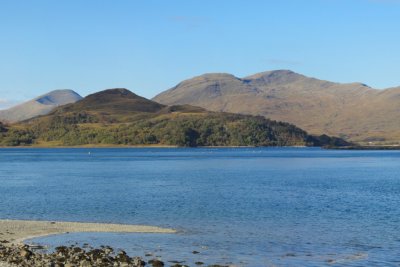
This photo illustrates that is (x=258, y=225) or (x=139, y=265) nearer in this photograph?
(x=139, y=265)

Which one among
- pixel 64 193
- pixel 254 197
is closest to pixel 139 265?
pixel 254 197

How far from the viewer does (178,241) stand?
159 ft

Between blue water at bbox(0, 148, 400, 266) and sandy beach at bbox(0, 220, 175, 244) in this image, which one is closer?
Answer: blue water at bbox(0, 148, 400, 266)

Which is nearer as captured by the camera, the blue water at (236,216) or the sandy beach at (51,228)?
the blue water at (236,216)

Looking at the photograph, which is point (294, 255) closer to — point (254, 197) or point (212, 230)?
point (212, 230)

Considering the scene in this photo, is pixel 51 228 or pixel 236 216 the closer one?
pixel 51 228

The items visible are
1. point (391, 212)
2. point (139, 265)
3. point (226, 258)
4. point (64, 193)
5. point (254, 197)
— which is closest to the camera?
point (139, 265)

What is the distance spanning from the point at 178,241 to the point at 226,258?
741 centimetres

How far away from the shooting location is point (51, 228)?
54.3 m

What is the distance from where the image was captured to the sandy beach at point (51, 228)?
50.9 metres

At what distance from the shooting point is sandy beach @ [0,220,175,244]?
5086 cm

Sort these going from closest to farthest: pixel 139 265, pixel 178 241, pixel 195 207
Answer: pixel 139 265 < pixel 178 241 < pixel 195 207

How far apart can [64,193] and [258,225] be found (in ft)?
139

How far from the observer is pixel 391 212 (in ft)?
221
